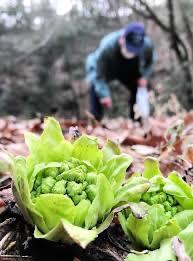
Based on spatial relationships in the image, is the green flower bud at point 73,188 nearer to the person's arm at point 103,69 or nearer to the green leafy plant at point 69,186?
the green leafy plant at point 69,186

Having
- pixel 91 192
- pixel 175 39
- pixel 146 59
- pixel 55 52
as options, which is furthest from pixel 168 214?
pixel 55 52

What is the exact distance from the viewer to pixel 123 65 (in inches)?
205

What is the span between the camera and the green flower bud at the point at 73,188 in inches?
34.3

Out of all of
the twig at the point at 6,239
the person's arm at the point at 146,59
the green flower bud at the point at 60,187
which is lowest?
the person's arm at the point at 146,59

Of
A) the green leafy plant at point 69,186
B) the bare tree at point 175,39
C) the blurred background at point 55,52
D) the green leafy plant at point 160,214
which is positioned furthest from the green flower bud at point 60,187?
the blurred background at point 55,52

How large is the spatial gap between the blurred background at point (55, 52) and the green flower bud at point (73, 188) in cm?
919

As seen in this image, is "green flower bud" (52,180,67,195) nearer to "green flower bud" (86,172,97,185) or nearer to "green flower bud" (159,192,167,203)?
"green flower bud" (86,172,97,185)

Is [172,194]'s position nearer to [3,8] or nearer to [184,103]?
[184,103]

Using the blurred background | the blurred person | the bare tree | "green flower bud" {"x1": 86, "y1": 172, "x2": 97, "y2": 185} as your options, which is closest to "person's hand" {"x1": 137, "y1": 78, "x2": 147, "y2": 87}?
the blurred person

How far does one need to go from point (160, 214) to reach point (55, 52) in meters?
10.4

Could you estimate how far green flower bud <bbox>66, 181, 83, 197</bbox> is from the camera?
87 cm

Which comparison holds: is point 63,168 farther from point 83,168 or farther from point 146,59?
point 146,59

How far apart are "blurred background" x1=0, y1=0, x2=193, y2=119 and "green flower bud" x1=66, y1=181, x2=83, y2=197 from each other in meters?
9.19

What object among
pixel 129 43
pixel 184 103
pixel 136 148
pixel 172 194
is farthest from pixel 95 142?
pixel 184 103
